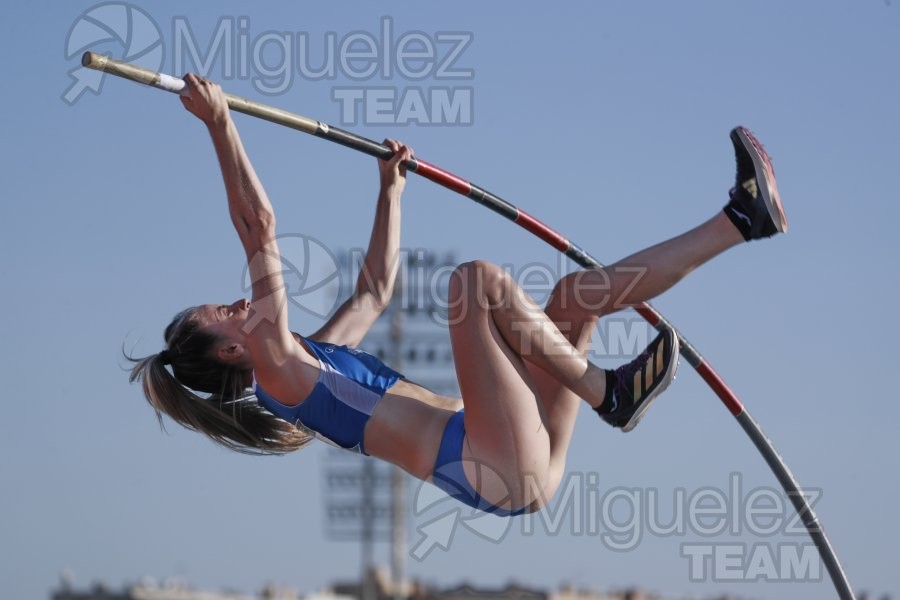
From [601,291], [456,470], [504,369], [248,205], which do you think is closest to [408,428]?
[456,470]

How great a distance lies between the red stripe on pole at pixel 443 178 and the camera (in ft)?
27.5

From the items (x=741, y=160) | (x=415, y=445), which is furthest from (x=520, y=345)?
(x=741, y=160)

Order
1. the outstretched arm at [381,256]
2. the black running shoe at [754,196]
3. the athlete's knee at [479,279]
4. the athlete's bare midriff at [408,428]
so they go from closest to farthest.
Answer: the athlete's knee at [479,279]
the black running shoe at [754,196]
the athlete's bare midriff at [408,428]
the outstretched arm at [381,256]

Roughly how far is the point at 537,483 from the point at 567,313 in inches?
30.8

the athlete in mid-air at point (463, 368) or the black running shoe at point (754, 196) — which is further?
the black running shoe at point (754, 196)

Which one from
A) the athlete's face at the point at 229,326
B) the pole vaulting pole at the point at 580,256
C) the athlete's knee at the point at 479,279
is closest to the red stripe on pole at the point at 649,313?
the pole vaulting pole at the point at 580,256

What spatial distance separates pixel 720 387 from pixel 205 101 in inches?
143

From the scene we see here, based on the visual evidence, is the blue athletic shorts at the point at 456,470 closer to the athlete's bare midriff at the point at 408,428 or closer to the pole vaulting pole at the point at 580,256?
the athlete's bare midriff at the point at 408,428

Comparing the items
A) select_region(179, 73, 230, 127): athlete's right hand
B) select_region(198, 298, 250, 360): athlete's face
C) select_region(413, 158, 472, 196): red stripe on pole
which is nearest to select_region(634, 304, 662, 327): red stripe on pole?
select_region(413, 158, 472, 196): red stripe on pole

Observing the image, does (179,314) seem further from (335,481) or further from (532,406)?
(335,481)

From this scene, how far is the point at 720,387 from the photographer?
352 inches

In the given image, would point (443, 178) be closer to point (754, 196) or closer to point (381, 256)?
point (381, 256)

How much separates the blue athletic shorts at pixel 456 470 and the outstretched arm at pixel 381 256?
1191 mm

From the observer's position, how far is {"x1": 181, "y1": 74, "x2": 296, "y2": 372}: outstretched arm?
269 inches
